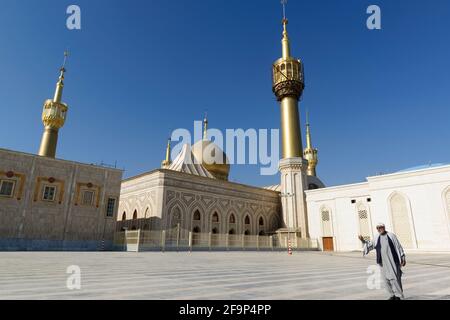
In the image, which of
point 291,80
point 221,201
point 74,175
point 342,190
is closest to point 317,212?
point 342,190

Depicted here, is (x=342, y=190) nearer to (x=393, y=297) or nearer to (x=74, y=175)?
(x=74, y=175)

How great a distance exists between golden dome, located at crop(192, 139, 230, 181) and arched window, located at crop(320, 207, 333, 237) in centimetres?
1268

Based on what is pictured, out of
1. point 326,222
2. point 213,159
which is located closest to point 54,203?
point 213,159

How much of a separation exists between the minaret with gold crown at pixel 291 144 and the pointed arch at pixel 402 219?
30.9 feet

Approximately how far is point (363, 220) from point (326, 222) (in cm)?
381

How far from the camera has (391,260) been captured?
4.28m

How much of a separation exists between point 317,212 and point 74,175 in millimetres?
23437

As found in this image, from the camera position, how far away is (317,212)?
3116cm

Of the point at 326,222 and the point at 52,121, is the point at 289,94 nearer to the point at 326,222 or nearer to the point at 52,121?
the point at 326,222

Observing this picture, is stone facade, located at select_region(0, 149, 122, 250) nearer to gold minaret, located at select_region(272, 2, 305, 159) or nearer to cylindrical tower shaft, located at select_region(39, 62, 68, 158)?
cylindrical tower shaft, located at select_region(39, 62, 68, 158)

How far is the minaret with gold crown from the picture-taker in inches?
1271

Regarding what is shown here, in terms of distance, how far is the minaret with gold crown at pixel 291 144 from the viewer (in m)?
32.3

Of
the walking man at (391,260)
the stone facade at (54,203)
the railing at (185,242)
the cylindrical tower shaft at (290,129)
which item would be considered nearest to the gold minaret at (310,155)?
the cylindrical tower shaft at (290,129)
